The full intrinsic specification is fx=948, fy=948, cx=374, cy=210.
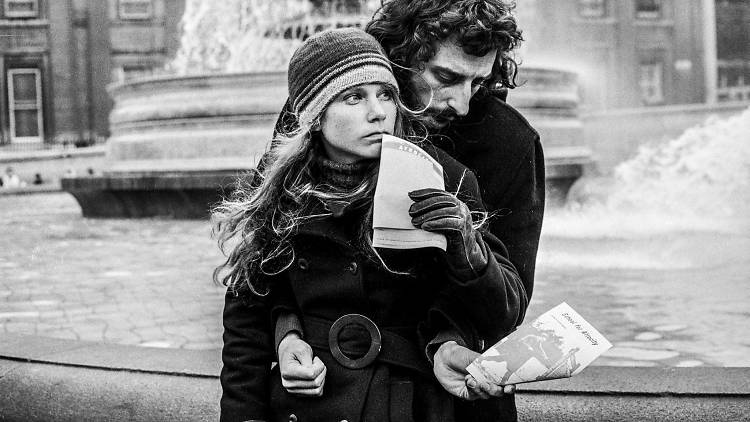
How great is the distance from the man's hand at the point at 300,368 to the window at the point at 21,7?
31.1m

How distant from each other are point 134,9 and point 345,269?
30.4 metres

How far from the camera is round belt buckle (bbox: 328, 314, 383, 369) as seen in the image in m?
1.83

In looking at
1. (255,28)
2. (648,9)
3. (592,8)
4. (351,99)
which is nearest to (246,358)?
(351,99)

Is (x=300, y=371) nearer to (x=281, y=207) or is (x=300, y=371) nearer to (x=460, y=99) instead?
(x=281, y=207)

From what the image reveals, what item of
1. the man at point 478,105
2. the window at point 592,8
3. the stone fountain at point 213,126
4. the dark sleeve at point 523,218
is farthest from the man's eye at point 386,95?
the window at point 592,8

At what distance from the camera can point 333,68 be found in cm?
185

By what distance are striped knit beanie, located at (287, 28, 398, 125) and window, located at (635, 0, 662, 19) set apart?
3686 cm

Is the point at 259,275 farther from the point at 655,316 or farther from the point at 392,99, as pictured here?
the point at 655,316

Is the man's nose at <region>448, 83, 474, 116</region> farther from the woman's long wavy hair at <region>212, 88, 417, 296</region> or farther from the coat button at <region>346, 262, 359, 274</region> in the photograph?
the coat button at <region>346, 262, 359, 274</region>

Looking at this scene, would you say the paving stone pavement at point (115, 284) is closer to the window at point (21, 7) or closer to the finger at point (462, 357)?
the finger at point (462, 357)

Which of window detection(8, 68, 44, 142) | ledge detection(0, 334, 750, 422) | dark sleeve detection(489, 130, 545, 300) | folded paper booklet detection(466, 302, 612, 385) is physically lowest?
window detection(8, 68, 44, 142)

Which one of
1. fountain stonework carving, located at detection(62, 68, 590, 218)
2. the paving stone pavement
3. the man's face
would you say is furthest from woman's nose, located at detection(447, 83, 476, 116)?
fountain stonework carving, located at detection(62, 68, 590, 218)

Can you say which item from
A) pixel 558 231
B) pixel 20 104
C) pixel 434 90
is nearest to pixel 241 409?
pixel 434 90

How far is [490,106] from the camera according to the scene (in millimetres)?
2039
